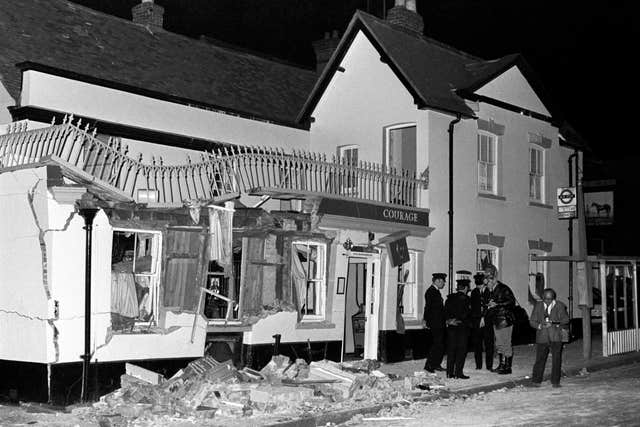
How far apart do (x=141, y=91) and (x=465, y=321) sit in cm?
913

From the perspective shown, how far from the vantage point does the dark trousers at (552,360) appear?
15.4 meters

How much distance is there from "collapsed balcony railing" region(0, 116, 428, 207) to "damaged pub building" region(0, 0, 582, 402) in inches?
2.7

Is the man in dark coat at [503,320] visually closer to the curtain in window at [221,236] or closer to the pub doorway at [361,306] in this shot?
the pub doorway at [361,306]

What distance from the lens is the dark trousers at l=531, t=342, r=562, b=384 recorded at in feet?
50.4

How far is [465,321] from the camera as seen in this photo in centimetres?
1625

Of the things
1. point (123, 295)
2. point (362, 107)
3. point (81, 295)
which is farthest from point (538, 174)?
point (81, 295)

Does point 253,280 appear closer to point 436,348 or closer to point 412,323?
point 436,348

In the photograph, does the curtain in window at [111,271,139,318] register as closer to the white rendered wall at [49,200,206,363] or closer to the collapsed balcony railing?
the white rendered wall at [49,200,206,363]

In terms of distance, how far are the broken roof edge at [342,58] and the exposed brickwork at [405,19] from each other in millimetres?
717

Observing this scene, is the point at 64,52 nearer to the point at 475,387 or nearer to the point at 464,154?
the point at 464,154

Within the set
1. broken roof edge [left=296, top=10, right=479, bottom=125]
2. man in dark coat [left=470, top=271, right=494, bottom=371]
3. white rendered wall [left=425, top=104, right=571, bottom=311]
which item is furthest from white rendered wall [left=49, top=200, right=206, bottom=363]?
broken roof edge [left=296, top=10, right=479, bottom=125]

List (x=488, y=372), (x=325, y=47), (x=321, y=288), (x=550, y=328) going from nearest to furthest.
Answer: (x=550, y=328) → (x=488, y=372) → (x=321, y=288) → (x=325, y=47)

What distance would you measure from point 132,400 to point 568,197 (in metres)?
14.0

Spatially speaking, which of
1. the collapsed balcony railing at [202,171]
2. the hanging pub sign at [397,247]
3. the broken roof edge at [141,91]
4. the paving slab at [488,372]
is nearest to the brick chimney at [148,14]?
the broken roof edge at [141,91]
